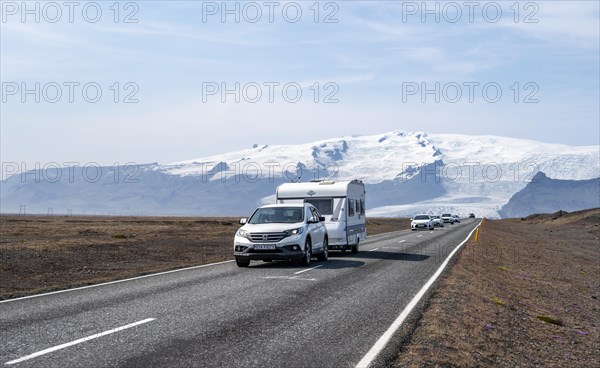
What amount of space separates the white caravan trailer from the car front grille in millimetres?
5361

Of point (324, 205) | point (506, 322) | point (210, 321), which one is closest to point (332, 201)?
point (324, 205)

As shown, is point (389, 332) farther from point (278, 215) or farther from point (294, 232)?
point (278, 215)

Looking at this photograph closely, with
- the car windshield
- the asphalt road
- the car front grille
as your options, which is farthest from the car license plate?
the asphalt road

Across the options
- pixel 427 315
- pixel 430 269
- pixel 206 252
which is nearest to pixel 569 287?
pixel 430 269

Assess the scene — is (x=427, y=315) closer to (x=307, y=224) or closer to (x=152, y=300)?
(x=152, y=300)

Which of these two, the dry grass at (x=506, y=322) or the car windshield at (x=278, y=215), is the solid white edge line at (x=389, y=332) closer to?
the dry grass at (x=506, y=322)

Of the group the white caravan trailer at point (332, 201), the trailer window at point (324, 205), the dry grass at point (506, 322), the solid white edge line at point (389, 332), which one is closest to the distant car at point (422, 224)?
the white caravan trailer at point (332, 201)

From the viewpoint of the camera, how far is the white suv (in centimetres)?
1994

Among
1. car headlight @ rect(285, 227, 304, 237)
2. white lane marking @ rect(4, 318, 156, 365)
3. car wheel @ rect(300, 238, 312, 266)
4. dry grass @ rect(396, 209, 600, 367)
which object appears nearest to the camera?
white lane marking @ rect(4, 318, 156, 365)

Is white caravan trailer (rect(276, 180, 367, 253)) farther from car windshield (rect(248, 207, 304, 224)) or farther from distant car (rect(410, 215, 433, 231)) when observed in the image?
distant car (rect(410, 215, 433, 231))

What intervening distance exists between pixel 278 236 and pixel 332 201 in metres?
6.02

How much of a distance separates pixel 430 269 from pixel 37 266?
12.6 metres

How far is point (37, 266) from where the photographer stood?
21.6 m

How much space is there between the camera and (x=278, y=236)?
65.7 feet
